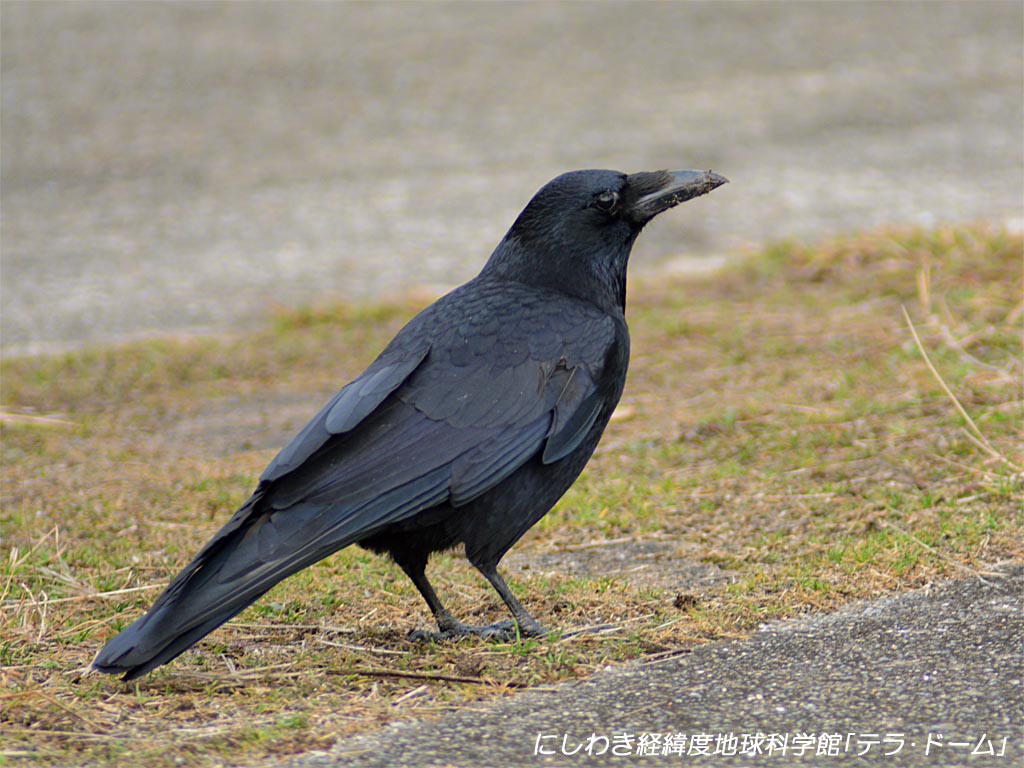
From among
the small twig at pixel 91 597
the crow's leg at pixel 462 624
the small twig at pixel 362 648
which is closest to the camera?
the small twig at pixel 362 648

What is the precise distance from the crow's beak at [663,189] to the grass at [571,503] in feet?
3.66

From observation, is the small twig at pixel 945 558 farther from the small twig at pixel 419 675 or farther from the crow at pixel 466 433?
the small twig at pixel 419 675

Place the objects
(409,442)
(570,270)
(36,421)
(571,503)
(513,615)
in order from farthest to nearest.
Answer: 1. (36,421)
2. (571,503)
3. (570,270)
4. (513,615)
5. (409,442)

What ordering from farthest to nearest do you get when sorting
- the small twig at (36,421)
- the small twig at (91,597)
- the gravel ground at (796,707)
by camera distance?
the small twig at (36,421), the small twig at (91,597), the gravel ground at (796,707)

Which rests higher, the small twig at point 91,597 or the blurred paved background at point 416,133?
the blurred paved background at point 416,133

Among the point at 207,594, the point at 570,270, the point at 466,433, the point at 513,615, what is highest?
the point at 570,270

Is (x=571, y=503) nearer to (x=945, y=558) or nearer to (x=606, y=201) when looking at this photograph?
(x=606, y=201)

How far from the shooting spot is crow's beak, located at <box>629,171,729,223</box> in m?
4.19

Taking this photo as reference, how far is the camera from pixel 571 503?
495 centimetres

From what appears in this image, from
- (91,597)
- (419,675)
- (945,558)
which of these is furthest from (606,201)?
(91,597)

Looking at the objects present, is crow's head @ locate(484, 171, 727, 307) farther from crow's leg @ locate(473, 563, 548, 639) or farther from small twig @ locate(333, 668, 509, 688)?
small twig @ locate(333, 668, 509, 688)

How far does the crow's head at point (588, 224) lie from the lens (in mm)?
4168

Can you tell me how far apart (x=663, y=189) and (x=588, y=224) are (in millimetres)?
257

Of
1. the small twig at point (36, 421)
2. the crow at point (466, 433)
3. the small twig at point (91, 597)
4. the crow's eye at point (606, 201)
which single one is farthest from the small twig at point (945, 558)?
the small twig at point (36, 421)
